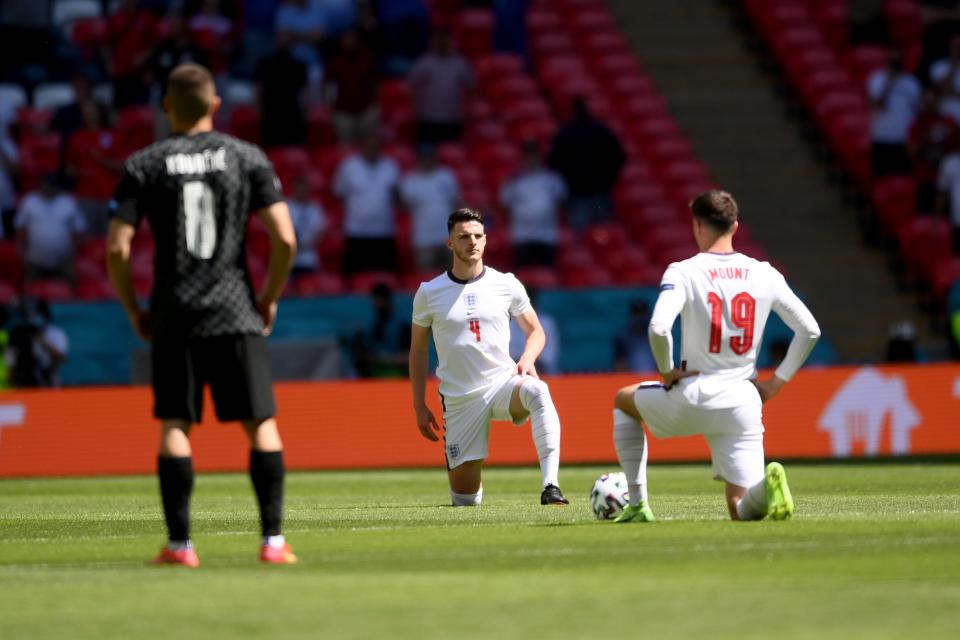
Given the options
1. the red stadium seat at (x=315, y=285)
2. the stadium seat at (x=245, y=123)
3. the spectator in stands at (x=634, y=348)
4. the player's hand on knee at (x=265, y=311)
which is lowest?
the spectator in stands at (x=634, y=348)

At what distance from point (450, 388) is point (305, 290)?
10.1 m

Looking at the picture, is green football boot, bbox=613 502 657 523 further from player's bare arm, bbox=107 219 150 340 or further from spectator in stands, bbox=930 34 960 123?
spectator in stands, bbox=930 34 960 123

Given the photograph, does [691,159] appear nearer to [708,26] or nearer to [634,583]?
[708,26]

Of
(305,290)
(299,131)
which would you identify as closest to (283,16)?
(299,131)

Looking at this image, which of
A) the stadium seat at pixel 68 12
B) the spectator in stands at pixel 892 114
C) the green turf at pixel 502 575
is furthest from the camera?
the stadium seat at pixel 68 12

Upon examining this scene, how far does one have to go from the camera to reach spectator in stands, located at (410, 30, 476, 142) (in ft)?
81.5

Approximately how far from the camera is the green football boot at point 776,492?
9891mm

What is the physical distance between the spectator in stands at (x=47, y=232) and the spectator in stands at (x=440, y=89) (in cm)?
487

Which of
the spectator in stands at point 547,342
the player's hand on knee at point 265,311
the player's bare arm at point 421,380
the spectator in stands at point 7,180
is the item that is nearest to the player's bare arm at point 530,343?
the player's bare arm at point 421,380

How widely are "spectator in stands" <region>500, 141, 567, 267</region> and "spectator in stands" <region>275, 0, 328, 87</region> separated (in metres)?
3.62

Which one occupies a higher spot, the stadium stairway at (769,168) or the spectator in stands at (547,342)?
the stadium stairway at (769,168)

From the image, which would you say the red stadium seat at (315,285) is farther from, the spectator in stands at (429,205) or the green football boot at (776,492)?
the green football boot at (776,492)

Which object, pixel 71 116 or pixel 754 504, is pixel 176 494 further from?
pixel 71 116

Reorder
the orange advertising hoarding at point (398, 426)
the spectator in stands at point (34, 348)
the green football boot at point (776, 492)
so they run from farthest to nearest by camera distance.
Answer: the spectator in stands at point (34, 348) → the orange advertising hoarding at point (398, 426) → the green football boot at point (776, 492)
